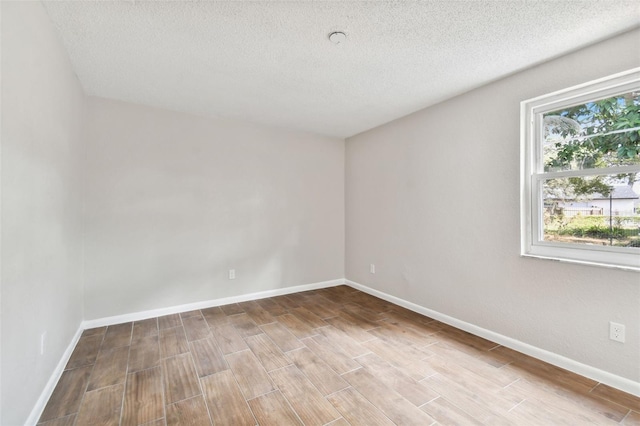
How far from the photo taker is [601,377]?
193 centimetres

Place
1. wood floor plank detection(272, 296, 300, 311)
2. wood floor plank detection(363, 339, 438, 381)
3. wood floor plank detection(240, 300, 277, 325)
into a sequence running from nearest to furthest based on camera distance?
wood floor plank detection(363, 339, 438, 381) → wood floor plank detection(240, 300, 277, 325) → wood floor plank detection(272, 296, 300, 311)

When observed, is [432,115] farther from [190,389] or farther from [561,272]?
[190,389]

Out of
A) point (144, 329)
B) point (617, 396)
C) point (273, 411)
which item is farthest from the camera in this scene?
point (144, 329)

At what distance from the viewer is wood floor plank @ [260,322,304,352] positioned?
2.47m

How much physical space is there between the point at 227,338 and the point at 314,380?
105cm

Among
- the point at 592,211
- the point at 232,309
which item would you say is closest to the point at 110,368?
the point at 232,309

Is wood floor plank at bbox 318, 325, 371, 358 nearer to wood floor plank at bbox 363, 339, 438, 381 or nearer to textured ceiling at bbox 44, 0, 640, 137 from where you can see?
wood floor plank at bbox 363, 339, 438, 381

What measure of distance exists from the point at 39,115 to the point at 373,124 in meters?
3.27

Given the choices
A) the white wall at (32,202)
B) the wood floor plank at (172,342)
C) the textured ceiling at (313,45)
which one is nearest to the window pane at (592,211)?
the textured ceiling at (313,45)

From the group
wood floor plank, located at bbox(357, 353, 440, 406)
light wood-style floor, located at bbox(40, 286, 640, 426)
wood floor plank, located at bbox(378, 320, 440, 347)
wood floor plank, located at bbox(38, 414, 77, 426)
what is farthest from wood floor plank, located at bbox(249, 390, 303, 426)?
wood floor plank, located at bbox(378, 320, 440, 347)

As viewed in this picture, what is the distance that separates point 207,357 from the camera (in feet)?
7.50

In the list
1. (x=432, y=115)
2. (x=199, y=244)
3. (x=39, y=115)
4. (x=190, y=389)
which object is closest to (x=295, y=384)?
(x=190, y=389)

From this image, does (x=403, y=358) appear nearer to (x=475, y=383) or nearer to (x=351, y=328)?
(x=475, y=383)

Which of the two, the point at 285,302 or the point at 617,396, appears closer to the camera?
the point at 617,396
